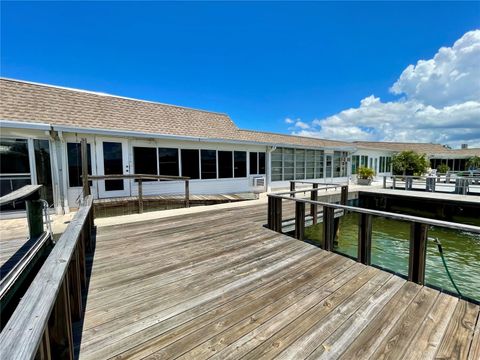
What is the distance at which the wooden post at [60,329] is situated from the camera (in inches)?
58.2

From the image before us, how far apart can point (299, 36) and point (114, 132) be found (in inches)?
370

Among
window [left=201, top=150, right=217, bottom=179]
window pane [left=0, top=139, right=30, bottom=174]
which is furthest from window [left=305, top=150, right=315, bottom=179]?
window pane [left=0, top=139, right=30, bottom=174]

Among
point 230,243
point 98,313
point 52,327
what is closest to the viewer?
point 52,327

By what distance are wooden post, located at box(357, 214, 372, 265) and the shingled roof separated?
7.64 m

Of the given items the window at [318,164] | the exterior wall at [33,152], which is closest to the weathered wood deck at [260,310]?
the exterior wall at [33,152]

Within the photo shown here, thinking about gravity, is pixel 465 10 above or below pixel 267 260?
above

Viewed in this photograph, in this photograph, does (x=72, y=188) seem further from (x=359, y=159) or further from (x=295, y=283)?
(x=359, y=159)

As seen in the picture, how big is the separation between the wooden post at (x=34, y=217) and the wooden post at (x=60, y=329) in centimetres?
332

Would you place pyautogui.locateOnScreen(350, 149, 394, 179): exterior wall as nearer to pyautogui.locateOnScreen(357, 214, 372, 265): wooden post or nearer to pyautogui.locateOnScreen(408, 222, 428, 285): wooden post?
pyautogui.locateOnScreen(357, 214, 372, 265): wooden post

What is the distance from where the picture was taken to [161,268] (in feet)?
10.3

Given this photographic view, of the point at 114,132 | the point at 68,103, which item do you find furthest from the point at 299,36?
the point at 68,103

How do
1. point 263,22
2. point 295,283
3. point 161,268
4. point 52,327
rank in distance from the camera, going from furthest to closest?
point 263,22, point 161,268, point 295,283, point 52,327

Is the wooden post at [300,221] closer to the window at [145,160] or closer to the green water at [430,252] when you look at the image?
the green water at [430,252]

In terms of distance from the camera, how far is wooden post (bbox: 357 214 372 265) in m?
3.38
